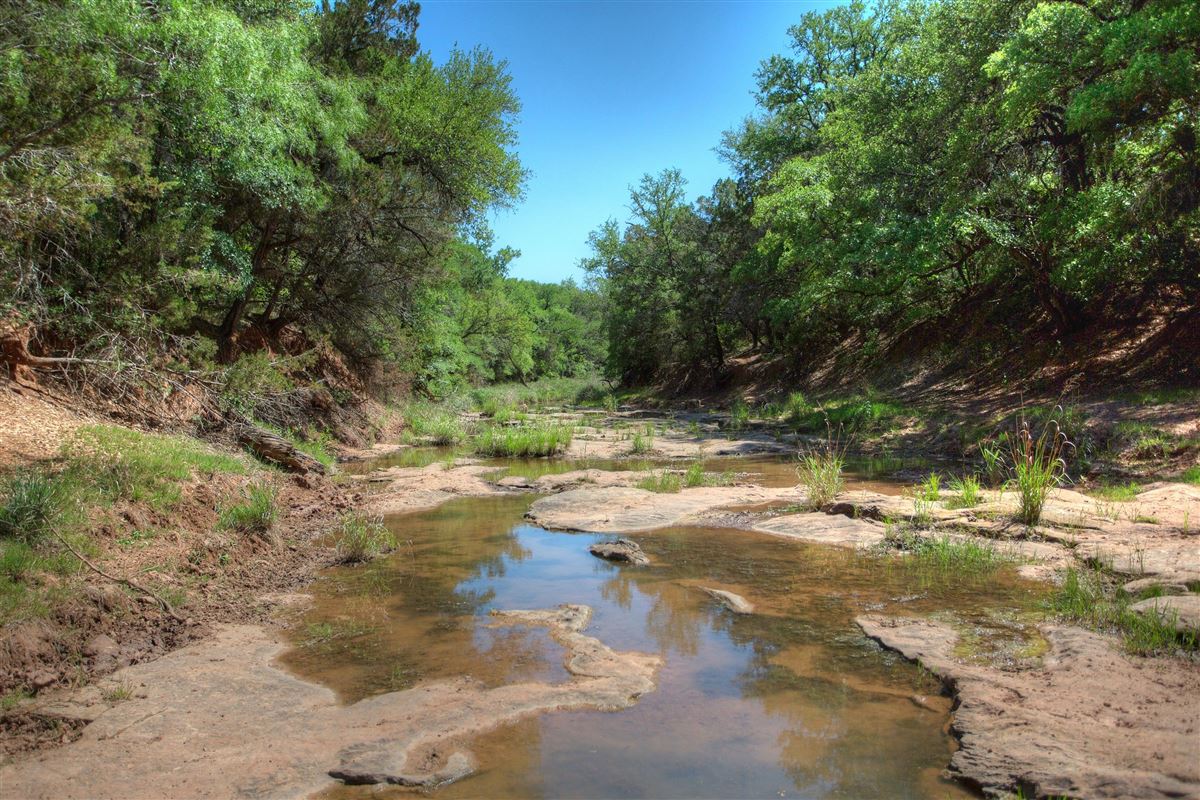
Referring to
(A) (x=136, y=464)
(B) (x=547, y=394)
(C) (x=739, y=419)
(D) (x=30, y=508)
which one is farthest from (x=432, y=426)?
(B) (x=547, y=394)

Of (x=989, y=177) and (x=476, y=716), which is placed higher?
(x=989, y=177)

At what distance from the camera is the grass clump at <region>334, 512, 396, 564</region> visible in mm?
7441

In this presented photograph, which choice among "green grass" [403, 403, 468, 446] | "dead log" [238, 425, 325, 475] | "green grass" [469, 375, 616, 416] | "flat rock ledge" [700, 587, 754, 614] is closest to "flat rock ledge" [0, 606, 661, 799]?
"flat rock ledge" [700, 587, 754, 614]

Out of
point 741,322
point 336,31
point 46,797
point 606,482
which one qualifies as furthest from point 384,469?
point 741,322

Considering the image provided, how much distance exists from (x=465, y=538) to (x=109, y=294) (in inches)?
242

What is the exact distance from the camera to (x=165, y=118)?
1012cm

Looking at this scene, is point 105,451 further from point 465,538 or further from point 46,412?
point 465,538

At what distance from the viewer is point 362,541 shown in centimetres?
750

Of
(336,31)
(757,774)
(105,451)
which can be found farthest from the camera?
(336,31)

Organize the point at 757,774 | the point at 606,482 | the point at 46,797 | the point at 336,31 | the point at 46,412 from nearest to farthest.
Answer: the point at 46,797
the point at 757,774
the point at 46,412
the point at 606,482
the point at 336,31

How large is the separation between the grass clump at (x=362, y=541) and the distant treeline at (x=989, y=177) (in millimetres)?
12479

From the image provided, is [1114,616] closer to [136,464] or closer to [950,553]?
[950,553]

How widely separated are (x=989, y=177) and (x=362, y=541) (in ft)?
54.2

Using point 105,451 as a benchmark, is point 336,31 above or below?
above
